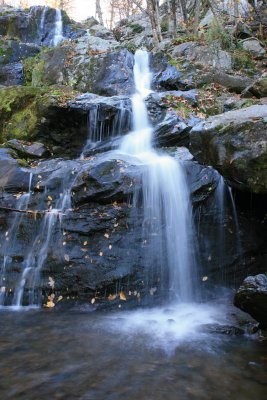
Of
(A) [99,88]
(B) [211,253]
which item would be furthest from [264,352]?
(A) [99,88]

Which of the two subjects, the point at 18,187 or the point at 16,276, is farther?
the point at 18,187

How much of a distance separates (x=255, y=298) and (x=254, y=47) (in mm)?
11599

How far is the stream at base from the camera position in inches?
126

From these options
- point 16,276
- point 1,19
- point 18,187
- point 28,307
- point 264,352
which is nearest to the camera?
point 264,352

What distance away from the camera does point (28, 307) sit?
576 cm

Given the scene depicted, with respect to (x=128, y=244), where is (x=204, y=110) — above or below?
above

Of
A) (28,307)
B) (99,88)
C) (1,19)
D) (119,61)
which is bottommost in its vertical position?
(28,307)

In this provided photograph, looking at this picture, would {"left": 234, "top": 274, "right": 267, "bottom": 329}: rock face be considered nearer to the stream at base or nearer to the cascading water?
the stream at base

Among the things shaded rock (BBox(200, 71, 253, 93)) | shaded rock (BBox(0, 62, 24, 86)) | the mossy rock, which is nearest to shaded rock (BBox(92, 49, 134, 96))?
the mossy rock

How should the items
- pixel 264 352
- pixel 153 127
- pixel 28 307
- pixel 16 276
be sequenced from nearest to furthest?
pixel 264 352
pixel 28 307
pixel 16 276
pixel 153 127

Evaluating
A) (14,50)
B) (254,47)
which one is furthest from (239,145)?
(14,50)

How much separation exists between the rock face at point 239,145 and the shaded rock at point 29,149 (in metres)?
4.17

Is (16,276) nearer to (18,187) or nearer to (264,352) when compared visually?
(18,187)

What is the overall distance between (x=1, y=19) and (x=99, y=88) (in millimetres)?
9635
